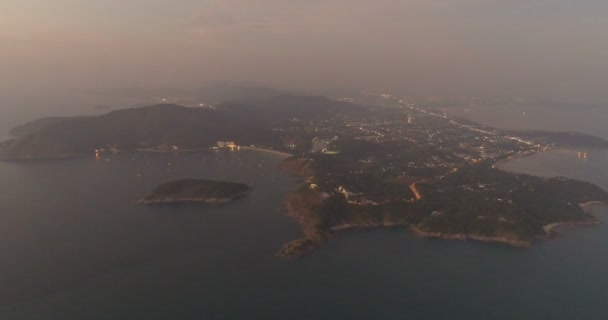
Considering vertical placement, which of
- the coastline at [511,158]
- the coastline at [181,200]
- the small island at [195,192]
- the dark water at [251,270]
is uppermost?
the coastline at [511,158]

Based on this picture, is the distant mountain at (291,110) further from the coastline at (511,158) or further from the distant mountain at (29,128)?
the coastline at (511,158)

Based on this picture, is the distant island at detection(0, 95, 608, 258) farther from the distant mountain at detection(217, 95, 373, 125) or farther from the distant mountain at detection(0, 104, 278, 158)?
the distant mountain at detection(217, 95, 373, 125)

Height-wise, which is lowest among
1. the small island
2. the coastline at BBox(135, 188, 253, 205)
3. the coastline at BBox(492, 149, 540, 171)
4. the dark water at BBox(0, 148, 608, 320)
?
the dark water at BBox(0, 148, 608, 320)

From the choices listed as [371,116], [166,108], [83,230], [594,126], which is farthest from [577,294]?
[594,126]

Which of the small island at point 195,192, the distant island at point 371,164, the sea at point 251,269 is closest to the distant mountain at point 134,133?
the distant island at point 371,164

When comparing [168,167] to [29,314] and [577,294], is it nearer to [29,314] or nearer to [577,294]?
[29,314]

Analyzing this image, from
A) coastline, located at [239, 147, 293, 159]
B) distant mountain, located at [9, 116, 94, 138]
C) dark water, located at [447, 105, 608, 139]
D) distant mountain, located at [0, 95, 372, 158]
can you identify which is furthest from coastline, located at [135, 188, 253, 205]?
dark water, located at [447, 105, 608, 139]
